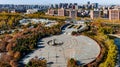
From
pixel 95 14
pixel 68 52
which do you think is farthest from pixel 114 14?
pixel 68 52

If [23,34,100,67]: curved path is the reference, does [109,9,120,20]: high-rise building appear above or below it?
below

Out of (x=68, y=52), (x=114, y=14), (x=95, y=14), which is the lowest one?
(x=95, y=14)

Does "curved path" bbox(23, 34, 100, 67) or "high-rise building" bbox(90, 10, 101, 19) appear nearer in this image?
"curved path" bbox(23, 34, 100, 67)

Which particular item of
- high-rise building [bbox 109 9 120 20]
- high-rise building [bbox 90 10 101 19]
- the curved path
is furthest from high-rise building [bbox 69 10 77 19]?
the curved path

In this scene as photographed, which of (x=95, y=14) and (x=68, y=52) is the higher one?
(x=68, y=52)

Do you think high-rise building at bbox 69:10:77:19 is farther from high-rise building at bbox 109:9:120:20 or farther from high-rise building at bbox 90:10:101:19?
high-rise building at bbox 109:9:120:20

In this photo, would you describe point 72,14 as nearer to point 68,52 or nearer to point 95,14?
point 95,14

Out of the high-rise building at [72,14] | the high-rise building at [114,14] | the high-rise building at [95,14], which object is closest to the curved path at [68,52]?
the high-rise building at [114,14]

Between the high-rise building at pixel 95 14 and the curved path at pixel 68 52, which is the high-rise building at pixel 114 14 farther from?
the curved path at pixel 68 52
